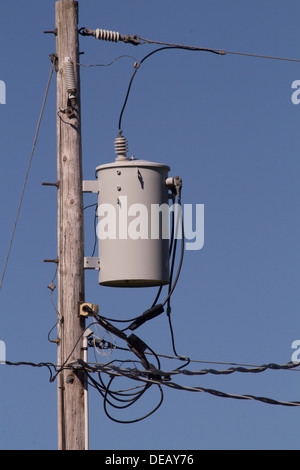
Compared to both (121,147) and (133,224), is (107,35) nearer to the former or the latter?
(121,147)

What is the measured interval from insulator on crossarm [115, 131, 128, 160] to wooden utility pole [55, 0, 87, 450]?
0.35 metres

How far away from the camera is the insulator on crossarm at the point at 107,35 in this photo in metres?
14.2

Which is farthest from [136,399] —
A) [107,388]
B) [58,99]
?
[58,99]

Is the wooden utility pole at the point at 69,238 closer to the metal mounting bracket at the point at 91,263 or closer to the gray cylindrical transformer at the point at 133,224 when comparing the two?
the metal mounting bracket at the point at 91,263

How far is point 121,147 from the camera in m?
13.9

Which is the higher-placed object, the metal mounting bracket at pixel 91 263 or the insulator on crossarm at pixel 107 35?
the insulator on crossarm at pixel 107 35

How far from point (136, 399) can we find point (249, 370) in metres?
1.22

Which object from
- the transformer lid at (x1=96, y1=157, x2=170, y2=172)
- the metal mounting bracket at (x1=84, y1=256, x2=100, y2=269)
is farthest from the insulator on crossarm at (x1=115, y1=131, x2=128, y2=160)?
the metal mounting bracket at (x1=84, y1=256, x2=100, y2=269)

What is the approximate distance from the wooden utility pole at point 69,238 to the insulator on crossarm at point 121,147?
0.35 meters

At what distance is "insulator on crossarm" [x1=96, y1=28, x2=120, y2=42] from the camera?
46.5 feet

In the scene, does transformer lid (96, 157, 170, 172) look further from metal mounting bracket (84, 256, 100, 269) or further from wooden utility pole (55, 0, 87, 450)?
metal mounting bracket (84, 256, 100, 269)

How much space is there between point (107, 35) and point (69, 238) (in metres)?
2.01

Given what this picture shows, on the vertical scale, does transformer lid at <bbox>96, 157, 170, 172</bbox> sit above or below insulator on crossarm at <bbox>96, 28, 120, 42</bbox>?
below

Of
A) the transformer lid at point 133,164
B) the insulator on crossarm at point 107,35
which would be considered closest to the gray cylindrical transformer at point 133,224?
the transformer lid at point 133,164
